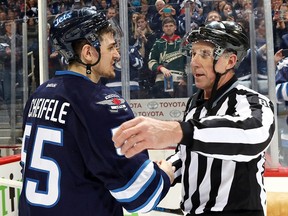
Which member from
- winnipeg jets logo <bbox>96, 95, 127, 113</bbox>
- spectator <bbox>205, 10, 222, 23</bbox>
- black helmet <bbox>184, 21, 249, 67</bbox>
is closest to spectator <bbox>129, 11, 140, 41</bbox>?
spectator <bbox>205, 10, 222, 23</bbox>

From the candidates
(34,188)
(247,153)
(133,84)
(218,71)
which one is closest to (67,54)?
(34,188)

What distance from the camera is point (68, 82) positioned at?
1.26 metres

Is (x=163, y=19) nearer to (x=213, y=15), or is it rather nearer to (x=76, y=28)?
(x=213, y=15)

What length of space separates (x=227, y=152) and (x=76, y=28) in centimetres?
58

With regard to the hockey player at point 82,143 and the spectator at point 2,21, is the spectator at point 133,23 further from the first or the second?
the hockey player at point 82,143

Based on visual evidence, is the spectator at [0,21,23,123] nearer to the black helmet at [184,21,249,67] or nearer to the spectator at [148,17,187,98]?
the spectator at [148,17,187,98]

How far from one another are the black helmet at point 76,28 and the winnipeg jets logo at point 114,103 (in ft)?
0.56

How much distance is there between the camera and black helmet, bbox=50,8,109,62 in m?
1.28

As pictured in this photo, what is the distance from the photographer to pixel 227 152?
1007 millimetres

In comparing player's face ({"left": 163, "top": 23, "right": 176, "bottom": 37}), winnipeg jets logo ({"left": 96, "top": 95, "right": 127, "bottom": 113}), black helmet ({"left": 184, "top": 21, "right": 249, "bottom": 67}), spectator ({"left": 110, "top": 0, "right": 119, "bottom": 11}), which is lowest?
winnipeg jets logo ({"left": 96, "top": 95, "right": 127, "bottom": 113})

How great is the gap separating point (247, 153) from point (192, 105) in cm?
60

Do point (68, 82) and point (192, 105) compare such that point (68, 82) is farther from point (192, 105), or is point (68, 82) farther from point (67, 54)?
point (192, 105)

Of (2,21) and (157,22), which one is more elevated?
(2,21)

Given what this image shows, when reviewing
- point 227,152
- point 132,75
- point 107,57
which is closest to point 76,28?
point 107,57
